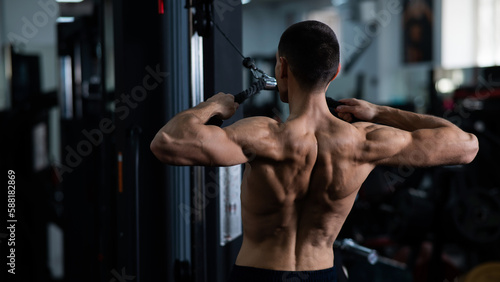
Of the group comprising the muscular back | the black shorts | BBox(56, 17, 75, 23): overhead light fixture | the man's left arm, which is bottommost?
the black shorts

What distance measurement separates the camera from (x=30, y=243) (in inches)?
135

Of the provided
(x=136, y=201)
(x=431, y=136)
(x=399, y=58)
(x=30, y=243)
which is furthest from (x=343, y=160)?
(x=399, y=58)

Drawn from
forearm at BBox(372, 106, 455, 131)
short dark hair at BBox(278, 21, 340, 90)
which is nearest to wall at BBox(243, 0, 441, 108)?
forearm at BBox(372, 106, 455, 131)

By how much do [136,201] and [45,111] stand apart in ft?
7.21

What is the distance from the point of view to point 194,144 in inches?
49.9

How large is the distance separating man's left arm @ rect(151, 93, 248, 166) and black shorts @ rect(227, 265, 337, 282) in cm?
38

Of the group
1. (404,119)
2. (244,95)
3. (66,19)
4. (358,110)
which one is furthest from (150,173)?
(66,19)

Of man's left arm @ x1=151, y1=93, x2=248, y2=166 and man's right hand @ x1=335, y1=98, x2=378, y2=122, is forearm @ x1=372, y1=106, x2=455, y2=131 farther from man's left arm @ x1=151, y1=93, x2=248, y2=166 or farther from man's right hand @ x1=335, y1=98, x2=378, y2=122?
man's left arm @ x1=151, y1=93, x2=248, y2=166

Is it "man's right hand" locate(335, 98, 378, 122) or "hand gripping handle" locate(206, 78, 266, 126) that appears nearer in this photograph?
"hand gripping handle" locate(206, 78, 266, 126)

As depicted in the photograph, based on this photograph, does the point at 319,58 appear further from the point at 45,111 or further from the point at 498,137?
the point at 498,137

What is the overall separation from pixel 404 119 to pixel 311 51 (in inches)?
17.6

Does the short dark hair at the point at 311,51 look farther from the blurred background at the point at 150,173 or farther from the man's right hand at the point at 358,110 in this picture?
the blurred background at the point at 150,173

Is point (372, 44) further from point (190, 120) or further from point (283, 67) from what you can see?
point (190, 120)

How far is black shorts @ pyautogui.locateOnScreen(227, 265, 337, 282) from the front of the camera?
1456mm
